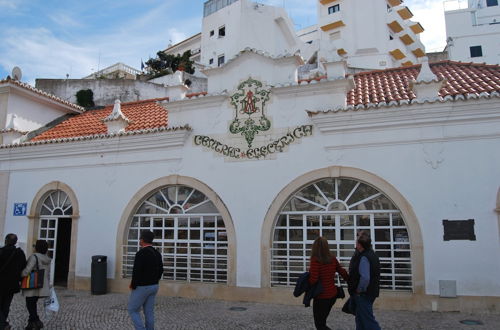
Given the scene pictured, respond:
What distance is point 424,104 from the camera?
7.77 meters

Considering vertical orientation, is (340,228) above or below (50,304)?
above

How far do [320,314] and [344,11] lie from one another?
32.7 meters

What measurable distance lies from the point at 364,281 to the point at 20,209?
10008 mm

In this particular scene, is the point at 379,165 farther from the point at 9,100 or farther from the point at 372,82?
the point at 9,100

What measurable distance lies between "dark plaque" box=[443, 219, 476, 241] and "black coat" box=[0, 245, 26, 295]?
23.7 feet

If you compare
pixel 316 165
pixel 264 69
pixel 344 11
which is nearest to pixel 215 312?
pixel 316 165

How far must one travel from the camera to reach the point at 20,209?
11281 mm

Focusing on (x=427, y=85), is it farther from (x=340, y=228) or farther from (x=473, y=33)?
(x=473, y=33)

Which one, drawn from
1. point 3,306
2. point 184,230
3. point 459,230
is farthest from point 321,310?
point 184,230

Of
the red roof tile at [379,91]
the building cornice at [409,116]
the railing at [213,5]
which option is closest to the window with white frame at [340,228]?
the building cornice at [409,116]

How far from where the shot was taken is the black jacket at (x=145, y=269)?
17.3 ft

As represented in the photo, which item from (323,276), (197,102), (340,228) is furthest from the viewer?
(197,102)

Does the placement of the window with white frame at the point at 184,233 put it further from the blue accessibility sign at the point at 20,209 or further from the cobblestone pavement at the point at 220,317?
the blue accessibility sign at the point at 20,209

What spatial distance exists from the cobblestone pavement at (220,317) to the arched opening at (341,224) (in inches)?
30.6
